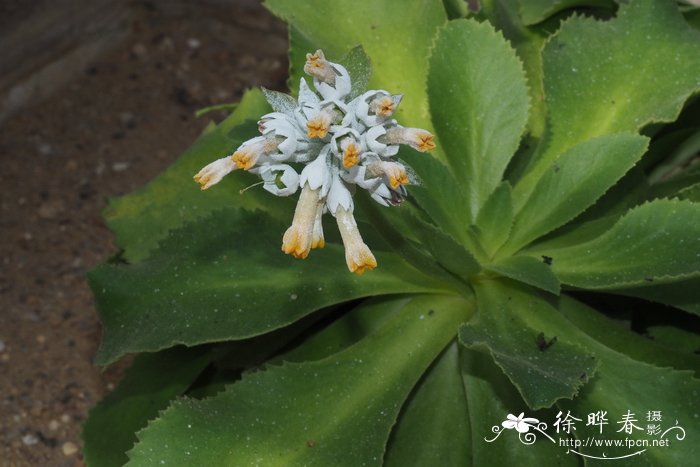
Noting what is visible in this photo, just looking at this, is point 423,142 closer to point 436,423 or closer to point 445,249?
point 445,249

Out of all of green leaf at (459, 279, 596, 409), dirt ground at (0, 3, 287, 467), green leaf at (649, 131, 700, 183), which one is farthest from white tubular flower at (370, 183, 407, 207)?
dirt ground at (0, 3, 287, 467)

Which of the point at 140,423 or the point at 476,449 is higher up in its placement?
the point at 476,449

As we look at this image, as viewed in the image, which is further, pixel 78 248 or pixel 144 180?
pixel 144 180

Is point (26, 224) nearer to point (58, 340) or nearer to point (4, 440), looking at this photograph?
point (58, 340)

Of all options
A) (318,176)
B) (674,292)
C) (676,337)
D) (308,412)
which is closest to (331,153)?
(318,176)

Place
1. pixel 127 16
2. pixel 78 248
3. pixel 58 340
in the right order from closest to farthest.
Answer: pixel 58 340 < pixel 78 248 < pixel 127 16

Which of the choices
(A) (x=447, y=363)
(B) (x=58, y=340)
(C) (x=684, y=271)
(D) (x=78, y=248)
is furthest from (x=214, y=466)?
(D) (x=78, y=248)

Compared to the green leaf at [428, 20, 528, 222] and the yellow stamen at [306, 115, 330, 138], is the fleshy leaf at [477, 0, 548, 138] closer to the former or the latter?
the green leaf at [428, 20, 528, 222]
